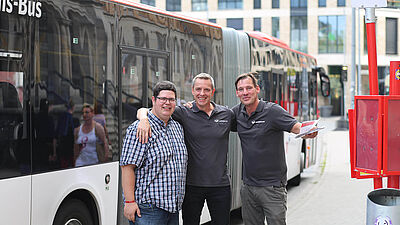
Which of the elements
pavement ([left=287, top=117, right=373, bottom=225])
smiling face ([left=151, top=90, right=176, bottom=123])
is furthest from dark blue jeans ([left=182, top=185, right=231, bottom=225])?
pavement ([left=287, top=117, right=373, bottom=225])

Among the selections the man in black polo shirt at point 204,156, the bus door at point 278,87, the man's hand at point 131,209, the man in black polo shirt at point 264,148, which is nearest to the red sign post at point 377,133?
the man in black polo shirt at point 264,148

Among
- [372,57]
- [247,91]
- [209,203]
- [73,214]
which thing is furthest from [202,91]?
[73,214]

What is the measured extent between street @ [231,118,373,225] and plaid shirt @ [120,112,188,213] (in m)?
5.24

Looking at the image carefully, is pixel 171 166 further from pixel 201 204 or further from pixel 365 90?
pixel 365 90

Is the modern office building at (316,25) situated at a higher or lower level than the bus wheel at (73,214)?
higher

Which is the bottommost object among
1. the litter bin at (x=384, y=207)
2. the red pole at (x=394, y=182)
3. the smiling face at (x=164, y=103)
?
the litter bin at (x=384, y=207)

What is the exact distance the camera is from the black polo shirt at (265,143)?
5.59m

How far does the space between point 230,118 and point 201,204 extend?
78cm

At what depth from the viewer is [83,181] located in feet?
19.3

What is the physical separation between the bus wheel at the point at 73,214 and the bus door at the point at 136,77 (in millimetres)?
929

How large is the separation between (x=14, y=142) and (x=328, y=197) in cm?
858

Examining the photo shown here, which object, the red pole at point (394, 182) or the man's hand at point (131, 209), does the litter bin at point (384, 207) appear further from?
the man's hand at point (131, 209)

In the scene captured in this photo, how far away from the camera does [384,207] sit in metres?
5.00

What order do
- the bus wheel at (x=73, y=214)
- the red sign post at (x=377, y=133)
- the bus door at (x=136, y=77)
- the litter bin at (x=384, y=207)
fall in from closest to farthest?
the litter bin at (x=384, y=207), the red sign post at (x=377, y=133), the bus wheel at (x=73, y=214), the bus door at (x=136, y=77)
